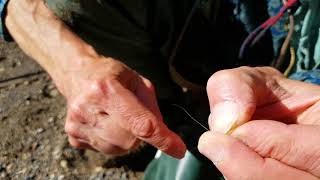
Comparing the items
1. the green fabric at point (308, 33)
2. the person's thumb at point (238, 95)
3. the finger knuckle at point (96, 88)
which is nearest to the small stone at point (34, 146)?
the finger knuckle at point (96, 88)

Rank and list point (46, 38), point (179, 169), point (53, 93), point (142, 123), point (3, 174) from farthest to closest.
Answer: point (53, 93) < point (3, 174) < point (179, 169) < point (46, 38) < point (142, 123)

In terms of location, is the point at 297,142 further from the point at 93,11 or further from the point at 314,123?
the point at 93,11

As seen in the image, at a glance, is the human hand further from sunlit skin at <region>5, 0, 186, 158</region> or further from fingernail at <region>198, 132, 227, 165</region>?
fingernail at <region>198, 132, 227, 165</region>

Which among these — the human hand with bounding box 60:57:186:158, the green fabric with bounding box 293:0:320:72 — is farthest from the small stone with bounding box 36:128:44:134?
the green fabric with bounding box 293:0:320:72

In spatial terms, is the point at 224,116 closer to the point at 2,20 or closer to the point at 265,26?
the point at 265,26

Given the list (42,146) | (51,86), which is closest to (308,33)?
(42,146)

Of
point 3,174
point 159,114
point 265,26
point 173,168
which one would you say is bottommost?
point 3,174
